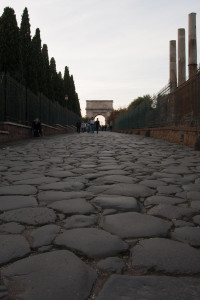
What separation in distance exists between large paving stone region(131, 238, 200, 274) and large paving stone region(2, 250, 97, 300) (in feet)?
1.01

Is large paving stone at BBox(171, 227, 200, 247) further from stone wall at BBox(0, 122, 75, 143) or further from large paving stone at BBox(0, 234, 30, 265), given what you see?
stone wall at BBox(0, 122, 75, 143)

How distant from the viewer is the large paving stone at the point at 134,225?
6.85 ft

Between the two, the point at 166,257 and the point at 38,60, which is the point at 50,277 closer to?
the point at 166,257

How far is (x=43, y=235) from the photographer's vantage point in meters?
2.03

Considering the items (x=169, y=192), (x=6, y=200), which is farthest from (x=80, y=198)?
(x=169, y=192)

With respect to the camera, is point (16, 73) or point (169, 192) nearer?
point (169, 192)

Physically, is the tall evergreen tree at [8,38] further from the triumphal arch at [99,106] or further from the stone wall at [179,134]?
the triumphal arch at [99,106]

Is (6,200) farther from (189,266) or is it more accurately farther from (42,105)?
(42,105)

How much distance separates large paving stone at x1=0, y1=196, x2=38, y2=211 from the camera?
2746 mm

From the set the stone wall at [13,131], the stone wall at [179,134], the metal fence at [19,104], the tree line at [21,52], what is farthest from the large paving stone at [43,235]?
the tree line at [21,52]

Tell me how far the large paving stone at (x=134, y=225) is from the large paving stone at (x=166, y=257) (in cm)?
14

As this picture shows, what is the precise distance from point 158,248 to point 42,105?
18.2 meters

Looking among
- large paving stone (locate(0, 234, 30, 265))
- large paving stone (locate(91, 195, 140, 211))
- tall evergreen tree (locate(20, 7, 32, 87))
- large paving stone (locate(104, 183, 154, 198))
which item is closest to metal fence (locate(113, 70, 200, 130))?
large paving stone (locate(104, 183, 154, 198))

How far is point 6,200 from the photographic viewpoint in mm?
2965
